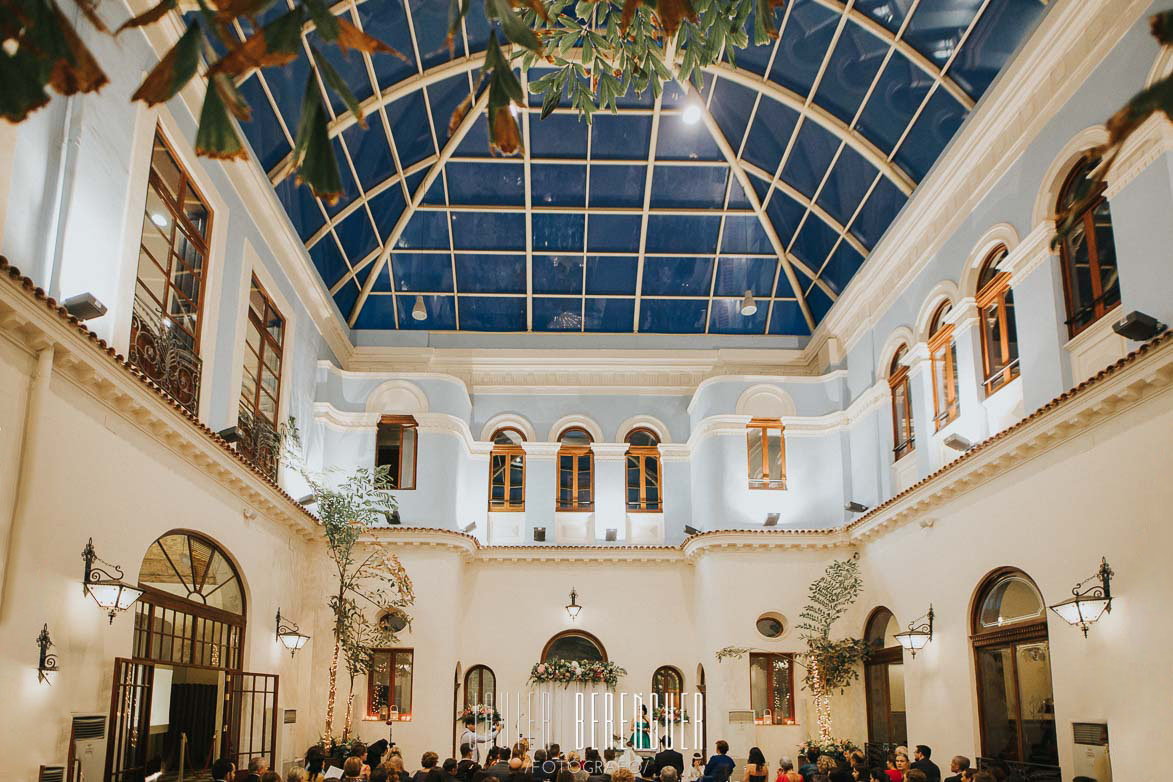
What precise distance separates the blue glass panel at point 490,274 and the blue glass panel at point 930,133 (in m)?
8.11

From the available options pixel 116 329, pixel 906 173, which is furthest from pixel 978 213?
pixel 116 329

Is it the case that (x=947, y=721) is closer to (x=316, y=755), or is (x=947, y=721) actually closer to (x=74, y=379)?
(x=316, y=755)

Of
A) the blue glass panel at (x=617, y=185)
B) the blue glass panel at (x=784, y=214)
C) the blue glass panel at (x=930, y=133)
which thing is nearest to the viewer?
the blue glass panel at (x=930, y=133)

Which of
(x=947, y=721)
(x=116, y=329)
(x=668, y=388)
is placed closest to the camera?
(x=116, y=329)

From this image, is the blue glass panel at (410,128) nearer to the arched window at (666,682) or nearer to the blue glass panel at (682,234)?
the blue glass panel at (682,234)

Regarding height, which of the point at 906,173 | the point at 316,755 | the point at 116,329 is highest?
the point at 906,173

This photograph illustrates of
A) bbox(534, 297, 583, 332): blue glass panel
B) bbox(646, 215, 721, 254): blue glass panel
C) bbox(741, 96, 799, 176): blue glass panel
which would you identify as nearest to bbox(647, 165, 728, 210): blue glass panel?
bbox(646, 215, 721, 254): blue glass panel

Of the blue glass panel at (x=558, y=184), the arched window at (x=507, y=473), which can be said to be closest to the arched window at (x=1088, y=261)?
the blue glass panel at (x=558, y=184)

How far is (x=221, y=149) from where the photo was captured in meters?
3.12

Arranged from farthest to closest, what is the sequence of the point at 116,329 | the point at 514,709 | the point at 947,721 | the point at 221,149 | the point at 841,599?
the point at 514,709
the point at 841,599
the point at 947,721
the point at 116,329
the point at 221,149

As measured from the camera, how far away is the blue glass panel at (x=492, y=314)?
21625mm

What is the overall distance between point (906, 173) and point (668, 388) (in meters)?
7.20

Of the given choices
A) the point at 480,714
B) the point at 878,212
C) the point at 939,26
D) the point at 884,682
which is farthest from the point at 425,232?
the point at 884,682

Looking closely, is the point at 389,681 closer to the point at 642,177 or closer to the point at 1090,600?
the point at 642,177
